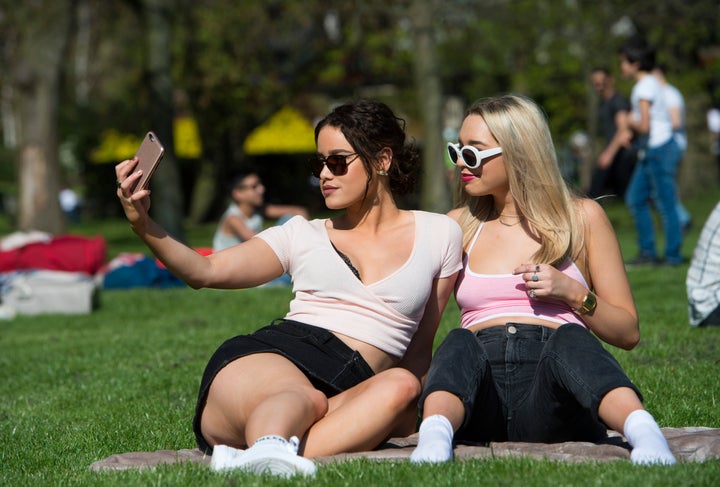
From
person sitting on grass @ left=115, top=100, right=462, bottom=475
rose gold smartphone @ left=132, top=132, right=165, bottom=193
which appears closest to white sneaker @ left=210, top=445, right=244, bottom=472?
person sitting on grass @ left=115, top=100, right=462, bottom=475

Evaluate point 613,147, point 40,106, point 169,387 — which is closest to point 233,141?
point 40,106

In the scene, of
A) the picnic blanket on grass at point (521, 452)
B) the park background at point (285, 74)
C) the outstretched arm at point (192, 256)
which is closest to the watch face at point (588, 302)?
the picnic blanket on grass at point (521, 452)

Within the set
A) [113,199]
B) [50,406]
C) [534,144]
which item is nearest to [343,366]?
[534,144]

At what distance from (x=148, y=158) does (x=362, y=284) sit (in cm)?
94

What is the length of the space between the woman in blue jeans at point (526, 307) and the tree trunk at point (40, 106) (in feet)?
52.8

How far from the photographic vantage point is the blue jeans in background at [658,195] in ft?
35.9

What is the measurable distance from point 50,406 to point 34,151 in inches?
625

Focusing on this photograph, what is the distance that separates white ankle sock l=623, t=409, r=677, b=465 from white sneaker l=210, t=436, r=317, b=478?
1.04 metres

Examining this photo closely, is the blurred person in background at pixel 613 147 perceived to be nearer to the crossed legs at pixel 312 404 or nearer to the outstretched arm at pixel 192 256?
the outstretched arm at pixel 192 256

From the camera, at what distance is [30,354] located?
25.5 feet

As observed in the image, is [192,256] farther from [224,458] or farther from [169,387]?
[169,387]

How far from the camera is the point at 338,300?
420 cm

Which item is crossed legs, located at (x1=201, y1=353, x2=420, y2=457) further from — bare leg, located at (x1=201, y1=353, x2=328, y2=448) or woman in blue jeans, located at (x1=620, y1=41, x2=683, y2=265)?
woman in blue jeans, located at (x1=620, y1=41, x2=683, y2=265)

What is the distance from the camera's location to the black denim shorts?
4039 mm
